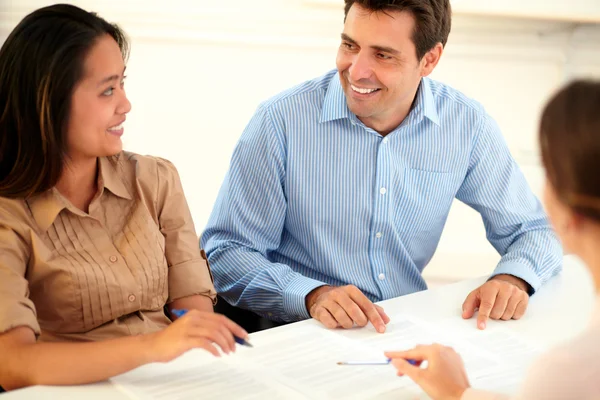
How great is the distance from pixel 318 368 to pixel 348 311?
23 centimetres

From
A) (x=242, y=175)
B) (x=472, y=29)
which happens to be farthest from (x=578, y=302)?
(x=472, y=29)

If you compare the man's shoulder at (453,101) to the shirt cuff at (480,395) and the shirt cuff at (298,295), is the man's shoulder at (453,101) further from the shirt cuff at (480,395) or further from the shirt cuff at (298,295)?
the shirt cuff at (480,395)

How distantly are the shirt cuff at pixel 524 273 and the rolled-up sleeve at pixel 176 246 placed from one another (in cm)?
71

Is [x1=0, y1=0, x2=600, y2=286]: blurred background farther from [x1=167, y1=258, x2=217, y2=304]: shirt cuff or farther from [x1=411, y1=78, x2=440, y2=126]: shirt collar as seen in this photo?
[x1=167, y1=258, x2=217, y2=304]: shirt cuff

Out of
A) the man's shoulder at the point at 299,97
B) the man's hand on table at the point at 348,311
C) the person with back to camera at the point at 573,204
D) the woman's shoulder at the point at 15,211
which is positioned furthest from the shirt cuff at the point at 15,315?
the man's shoulder at the point at 299,97

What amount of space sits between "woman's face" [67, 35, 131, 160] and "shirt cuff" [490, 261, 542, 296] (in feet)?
3.11

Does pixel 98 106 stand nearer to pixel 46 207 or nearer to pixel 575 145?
pixel 46 207

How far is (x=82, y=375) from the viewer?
4.07ft

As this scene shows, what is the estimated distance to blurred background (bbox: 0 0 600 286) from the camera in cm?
329

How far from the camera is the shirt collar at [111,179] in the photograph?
5.15ft

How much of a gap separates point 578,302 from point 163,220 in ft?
3.11

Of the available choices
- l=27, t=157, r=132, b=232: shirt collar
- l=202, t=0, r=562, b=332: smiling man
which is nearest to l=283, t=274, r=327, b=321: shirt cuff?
l=202, t=0, r=562, b=332: smiling man

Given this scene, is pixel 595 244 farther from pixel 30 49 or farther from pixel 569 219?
pixel 30 49

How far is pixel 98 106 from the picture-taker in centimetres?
150
